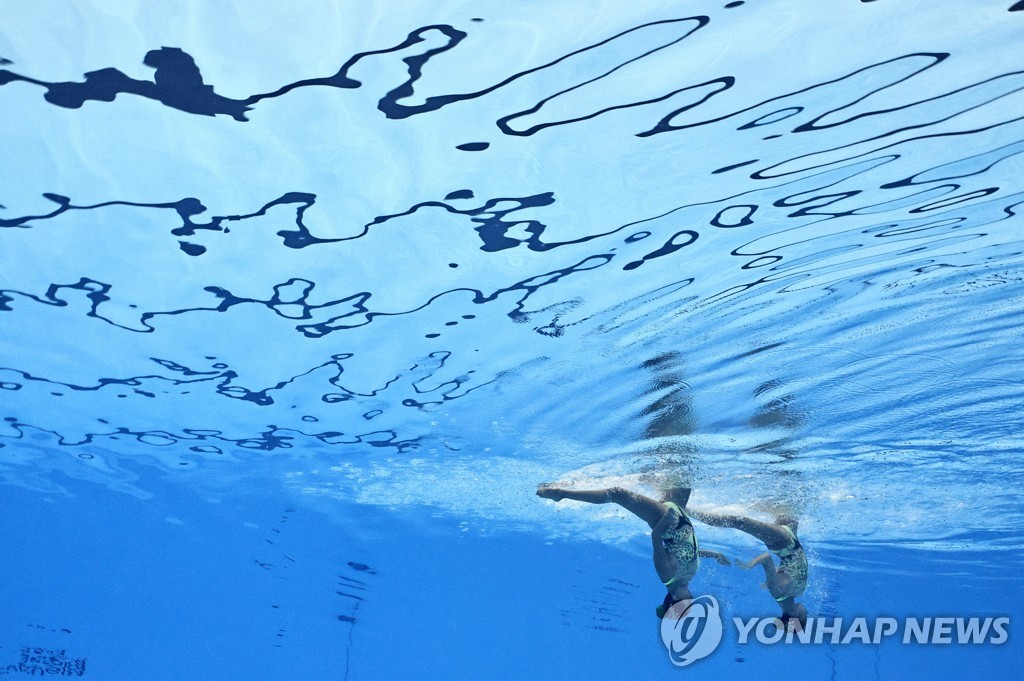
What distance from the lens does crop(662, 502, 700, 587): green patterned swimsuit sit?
12183 mm

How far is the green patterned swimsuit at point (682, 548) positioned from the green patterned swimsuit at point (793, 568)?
3.14 m

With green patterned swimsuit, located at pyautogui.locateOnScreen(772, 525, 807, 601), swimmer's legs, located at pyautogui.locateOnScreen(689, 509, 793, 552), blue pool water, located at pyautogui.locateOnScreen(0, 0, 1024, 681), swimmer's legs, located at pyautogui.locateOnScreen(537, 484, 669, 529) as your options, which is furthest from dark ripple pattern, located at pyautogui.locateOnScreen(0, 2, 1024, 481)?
green patterned swimsuit, located at pyautogui.locateOnScreen(772, 525, 807, 601)

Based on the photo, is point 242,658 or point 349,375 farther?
point 242,658

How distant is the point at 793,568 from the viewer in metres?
14.9

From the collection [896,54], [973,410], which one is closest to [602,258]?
[896,54]

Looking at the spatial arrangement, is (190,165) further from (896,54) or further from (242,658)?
(242,658)

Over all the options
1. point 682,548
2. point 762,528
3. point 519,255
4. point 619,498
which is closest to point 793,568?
point 762,528

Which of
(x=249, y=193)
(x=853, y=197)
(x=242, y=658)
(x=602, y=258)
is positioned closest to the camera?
(x=853, y=197)

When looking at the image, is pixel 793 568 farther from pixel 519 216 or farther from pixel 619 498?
pixel 519 216

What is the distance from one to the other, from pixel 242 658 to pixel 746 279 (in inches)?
2139

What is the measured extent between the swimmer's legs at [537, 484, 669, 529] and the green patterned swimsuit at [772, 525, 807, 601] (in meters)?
3.75

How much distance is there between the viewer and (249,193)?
27.7 ft

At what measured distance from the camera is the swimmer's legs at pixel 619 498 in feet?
39.8

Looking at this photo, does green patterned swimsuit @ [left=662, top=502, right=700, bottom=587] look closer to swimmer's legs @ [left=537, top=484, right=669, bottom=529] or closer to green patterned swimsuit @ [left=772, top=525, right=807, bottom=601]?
swimmer's legs @ [left=537, top=484, right=669, bottom=529]
